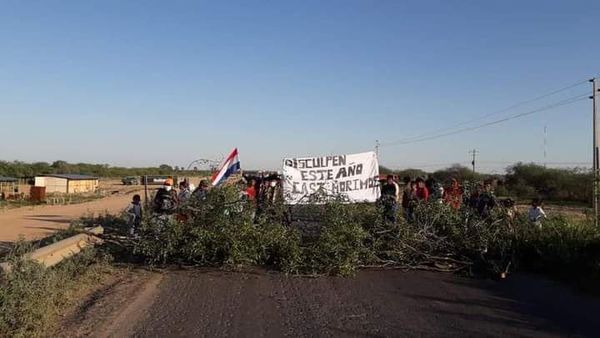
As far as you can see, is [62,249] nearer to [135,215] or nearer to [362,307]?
[135,215]

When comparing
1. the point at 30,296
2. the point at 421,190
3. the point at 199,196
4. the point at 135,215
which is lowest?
the point at 30,296

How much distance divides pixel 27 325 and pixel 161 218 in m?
4.85

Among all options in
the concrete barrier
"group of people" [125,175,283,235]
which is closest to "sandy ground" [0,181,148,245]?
the concrete barrier

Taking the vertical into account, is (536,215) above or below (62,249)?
above

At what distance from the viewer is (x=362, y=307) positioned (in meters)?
8.30

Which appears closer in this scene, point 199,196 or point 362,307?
point 362,307

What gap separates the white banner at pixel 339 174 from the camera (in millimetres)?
14758

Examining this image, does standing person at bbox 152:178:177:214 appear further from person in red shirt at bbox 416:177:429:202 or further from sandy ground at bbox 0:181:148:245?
person in red shirt at bbox 416:177:429:202

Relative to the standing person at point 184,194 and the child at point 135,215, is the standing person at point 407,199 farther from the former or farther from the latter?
the child at point 135,215

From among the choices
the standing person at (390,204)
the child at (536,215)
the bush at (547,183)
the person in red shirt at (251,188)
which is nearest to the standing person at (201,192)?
the person in red shirt at (251,188)

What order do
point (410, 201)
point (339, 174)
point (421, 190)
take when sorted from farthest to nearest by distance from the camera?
1. point (339, 174)
2. point (421, 190)
3. point (410, 201)

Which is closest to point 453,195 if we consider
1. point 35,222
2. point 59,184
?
point 35,222

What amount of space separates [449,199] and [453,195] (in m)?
0.53

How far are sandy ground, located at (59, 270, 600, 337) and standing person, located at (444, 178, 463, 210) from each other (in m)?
Result: 2.36
